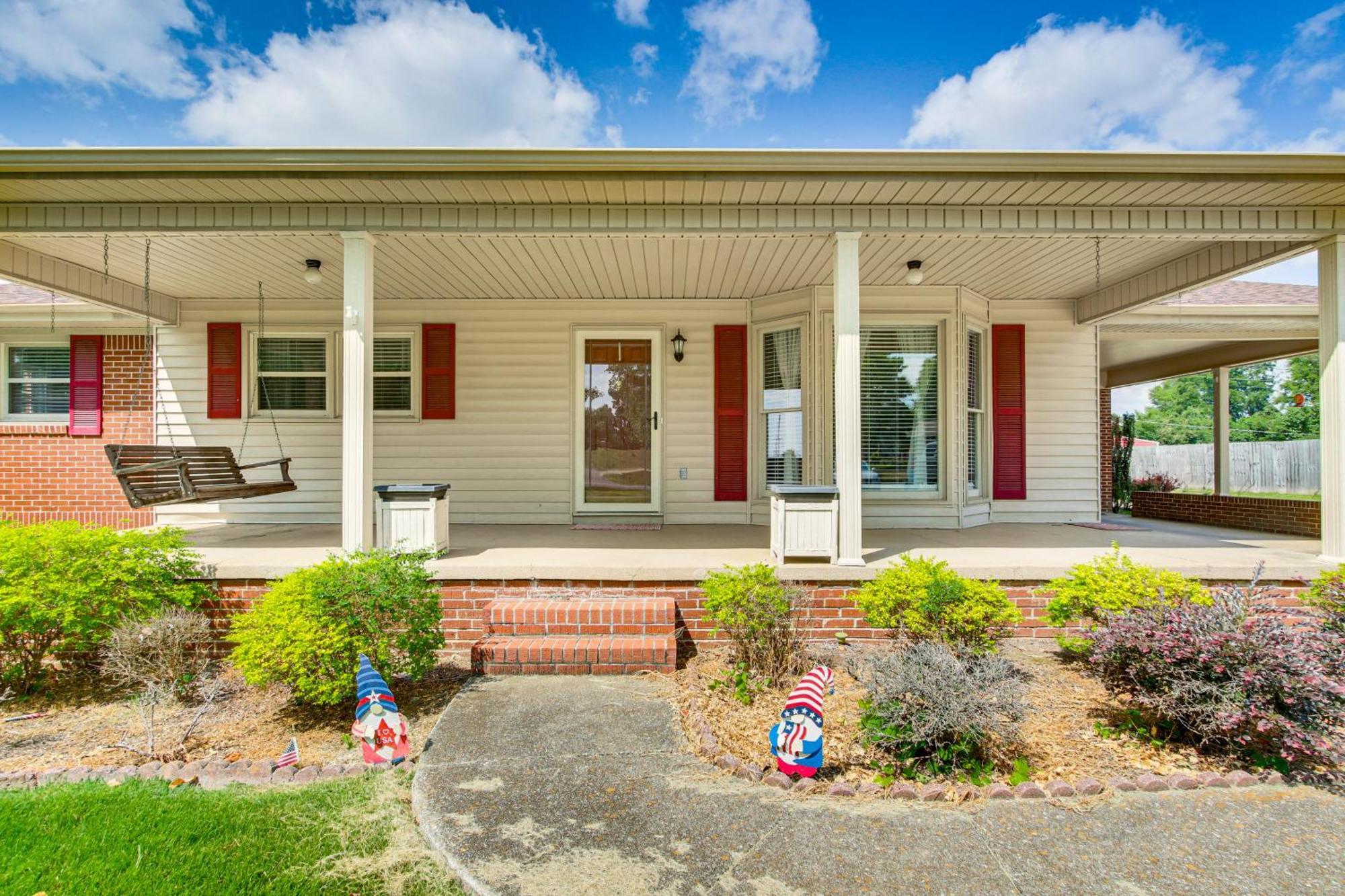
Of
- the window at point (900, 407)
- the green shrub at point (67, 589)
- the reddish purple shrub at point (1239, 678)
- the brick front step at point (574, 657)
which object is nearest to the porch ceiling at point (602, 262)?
the window at point (900, 407)

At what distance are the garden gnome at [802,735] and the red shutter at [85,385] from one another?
8.36 m

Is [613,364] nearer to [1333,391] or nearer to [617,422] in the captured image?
[617,422]

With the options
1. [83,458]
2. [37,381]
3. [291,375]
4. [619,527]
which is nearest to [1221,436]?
[619,527]

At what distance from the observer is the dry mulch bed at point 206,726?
2832 mm

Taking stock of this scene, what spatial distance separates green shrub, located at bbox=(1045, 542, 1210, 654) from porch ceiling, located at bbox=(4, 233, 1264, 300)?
7.83 ft

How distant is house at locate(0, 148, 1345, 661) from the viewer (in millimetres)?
5109

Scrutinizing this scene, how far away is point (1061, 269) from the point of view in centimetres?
605

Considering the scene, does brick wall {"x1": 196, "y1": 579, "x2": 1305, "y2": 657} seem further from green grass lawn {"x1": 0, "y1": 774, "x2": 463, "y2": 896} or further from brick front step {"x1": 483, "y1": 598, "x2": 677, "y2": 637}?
green grass lawn {"x1": 0, "y1": 774, "x2": 463, "y2": 896}

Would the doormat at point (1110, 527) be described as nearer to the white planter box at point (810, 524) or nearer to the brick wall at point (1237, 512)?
the brick wall at point (1237, 512)

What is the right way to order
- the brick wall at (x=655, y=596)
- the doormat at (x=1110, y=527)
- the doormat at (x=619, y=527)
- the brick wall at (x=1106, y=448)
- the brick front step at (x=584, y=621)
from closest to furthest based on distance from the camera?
the brick front step at (x=584, y=621) < the brick wall at (x=655, y=596) < the doormat at (x=619, y=527) < the doormat at (x=1110, y=527) < the brick wall at (x=1106, y=448)

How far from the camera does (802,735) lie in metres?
2.41

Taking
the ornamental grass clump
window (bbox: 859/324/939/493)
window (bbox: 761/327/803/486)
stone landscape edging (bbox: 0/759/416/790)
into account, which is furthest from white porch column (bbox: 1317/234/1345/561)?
stone landscape edging (bbox: 0/759/416/790)

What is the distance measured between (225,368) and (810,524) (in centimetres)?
662

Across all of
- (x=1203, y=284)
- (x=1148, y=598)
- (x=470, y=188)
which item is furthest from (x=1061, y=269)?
(x=470, y=188)
